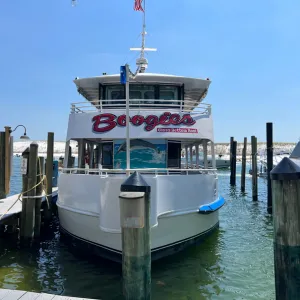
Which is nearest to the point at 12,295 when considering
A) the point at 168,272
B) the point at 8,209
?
the point at 168,272

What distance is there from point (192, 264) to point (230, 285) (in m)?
1.31

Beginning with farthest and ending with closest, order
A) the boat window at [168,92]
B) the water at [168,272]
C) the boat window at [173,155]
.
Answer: the boat window at [168,92]
the boat window at [173,155]
the water at [168,272]

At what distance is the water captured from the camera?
7.11 meters

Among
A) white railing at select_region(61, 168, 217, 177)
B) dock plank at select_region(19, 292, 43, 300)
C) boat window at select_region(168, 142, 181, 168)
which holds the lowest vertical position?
dock plank at select_region(19, 292, 43, 300)

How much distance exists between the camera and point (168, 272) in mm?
7965

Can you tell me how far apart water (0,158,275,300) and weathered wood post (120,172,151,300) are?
1.64 meters

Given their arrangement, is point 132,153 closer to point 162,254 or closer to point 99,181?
point 99,181

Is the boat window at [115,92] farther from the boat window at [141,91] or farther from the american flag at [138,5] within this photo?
the american flag at [138,5]

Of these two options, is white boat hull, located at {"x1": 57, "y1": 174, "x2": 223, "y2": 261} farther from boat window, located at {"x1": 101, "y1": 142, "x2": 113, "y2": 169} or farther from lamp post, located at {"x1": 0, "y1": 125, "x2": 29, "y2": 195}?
lamp post, located at {"x1": 0, "y1": 125, "x2": 29, "y2": 195}

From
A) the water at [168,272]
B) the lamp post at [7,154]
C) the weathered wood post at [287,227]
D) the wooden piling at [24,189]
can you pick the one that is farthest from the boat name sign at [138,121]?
the weathered wood post at [287,227]

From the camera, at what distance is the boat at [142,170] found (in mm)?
7703

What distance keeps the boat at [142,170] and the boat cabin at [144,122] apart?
3cm

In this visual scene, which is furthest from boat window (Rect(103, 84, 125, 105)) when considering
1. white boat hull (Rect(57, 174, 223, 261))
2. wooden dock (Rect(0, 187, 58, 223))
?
wooden dock (Rect(0, 187, 58, 223))

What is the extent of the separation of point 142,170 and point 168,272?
256cm
